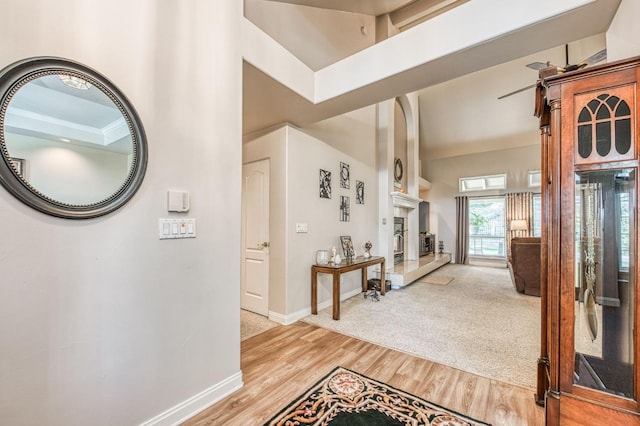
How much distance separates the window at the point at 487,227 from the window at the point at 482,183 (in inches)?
13.8

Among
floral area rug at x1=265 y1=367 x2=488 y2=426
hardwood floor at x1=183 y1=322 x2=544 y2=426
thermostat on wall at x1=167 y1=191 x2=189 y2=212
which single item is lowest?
hardwood floor at x1=183 y1=322 x2=544 y2=426

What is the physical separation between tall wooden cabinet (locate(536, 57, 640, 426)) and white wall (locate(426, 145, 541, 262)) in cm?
745

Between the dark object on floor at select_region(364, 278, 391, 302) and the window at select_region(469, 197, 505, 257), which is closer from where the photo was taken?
the dark object on floor at select_region(364, 278, 391, 302)

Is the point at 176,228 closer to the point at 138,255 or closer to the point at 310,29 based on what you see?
the point at 138,255

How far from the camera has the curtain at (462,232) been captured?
8.08 metres

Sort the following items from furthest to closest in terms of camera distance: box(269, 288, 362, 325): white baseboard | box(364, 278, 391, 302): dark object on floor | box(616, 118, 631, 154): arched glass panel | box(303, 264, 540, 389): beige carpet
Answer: box(364, 278, 391, 302): dark object on floor → box(269, 288, 362, 325): white baseboard → box(303, 264, 540, 389): beige carpet → box(616, 118, 631, 154): arched glass panel

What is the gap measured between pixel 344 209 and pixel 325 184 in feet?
1.98

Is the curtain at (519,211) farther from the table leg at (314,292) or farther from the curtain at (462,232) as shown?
the table leg at (314,292)

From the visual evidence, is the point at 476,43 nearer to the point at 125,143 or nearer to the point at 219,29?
the point at 219,29

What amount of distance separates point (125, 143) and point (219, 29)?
3.44 ft

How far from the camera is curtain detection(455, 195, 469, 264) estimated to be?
8.08 metres

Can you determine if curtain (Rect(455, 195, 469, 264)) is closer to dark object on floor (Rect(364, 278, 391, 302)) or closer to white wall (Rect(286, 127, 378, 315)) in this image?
dark object on floor (Rect(364, 278, 391, 302))

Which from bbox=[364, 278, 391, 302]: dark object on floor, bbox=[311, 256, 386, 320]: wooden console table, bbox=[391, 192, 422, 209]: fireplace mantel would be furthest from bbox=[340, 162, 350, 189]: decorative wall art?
bbox=[364, 278, 391, 302]: dark object on floor

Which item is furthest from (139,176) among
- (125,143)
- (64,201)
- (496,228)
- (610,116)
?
(496,228)
